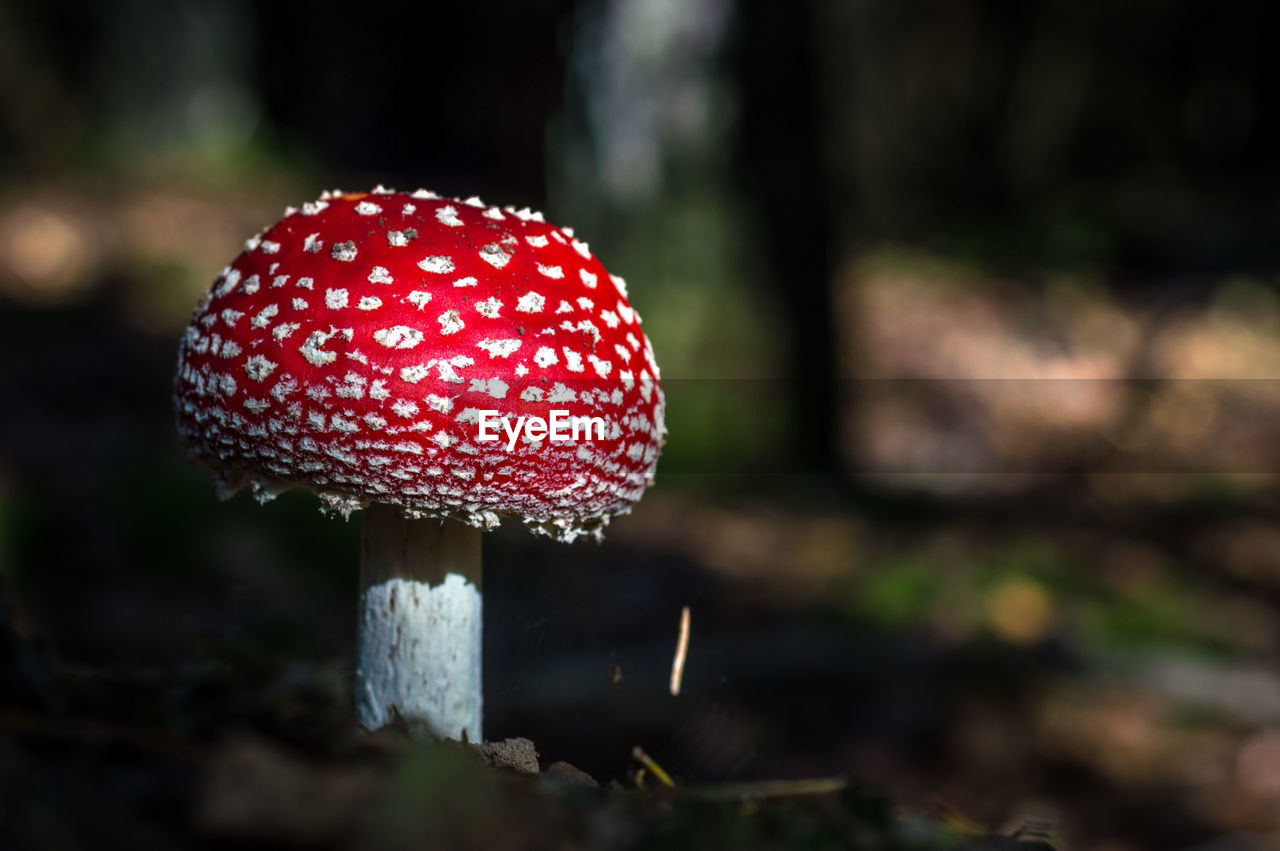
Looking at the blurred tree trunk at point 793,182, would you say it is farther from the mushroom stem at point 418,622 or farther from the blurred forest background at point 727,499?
the mushroom stem at point 418,622

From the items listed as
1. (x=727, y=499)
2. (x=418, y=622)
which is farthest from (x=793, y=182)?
(x=418, y=622)

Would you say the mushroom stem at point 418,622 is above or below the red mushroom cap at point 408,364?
below

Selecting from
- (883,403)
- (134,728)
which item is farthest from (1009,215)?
(134,728)

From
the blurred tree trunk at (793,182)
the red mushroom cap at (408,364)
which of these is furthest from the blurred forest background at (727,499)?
the red mushroom cap at (408,364)

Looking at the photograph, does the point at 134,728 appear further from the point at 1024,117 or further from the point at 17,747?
the point at 1024,117

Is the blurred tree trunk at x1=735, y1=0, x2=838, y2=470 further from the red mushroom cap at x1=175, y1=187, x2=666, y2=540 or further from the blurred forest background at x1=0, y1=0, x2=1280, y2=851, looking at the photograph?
the red mushroom cap at x1=175, y1=187, x2=666, y2=540

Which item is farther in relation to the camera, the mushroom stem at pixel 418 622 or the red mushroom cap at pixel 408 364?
the mushroom stem at pixel 418 622

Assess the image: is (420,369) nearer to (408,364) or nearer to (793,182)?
(408,364)
